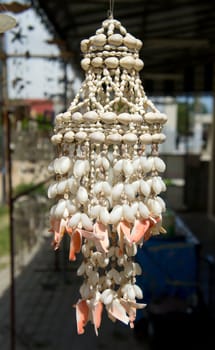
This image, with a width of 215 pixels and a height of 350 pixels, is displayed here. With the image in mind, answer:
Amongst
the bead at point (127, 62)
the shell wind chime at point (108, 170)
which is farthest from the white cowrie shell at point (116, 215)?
the bead at point (127, 62)

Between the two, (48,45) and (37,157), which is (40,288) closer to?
(37,157)

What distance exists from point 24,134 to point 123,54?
2.68m

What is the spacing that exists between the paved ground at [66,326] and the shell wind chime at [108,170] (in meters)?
2.08

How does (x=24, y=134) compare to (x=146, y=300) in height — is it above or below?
above

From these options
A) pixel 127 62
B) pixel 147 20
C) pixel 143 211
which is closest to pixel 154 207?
pixel 143 211

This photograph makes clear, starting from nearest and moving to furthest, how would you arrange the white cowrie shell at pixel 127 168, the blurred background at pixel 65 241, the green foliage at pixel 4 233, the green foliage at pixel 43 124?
the white cowrie shell at pixel 127 168
the blurred background at pixel 65 241
the green foliage at pixel 43 124
the green foliage at pixel 4 233

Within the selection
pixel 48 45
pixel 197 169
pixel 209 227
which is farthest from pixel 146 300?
pixel 197 169

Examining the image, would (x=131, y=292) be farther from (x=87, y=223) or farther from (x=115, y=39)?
(x=115, y=39)

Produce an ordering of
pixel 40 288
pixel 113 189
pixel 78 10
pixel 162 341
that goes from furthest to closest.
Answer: pixel 40 288, pixel 78 10, pixel 162 341, pixel 113 189

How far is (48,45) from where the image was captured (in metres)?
3.38

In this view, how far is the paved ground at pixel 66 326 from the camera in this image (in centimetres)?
282

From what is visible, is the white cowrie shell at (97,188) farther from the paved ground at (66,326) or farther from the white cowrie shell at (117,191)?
the paved ground at (66,326)

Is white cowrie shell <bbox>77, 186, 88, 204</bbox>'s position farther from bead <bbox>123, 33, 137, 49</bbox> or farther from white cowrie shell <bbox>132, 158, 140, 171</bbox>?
bead <bbox>123, 33, 137, 49</bbox>

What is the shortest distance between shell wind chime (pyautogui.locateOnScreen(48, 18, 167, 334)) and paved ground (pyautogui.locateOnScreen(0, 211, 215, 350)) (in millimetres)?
2075
